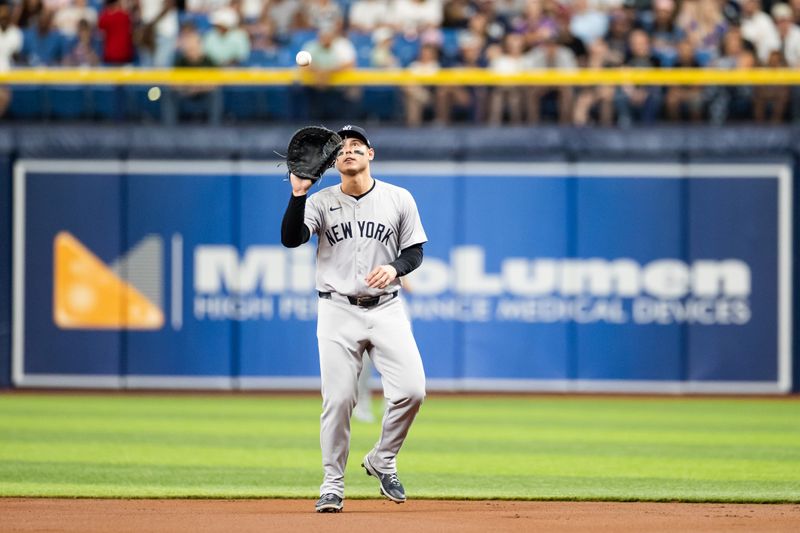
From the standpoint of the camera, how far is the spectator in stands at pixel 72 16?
55.9ft

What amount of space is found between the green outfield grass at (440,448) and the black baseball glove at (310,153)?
207cm

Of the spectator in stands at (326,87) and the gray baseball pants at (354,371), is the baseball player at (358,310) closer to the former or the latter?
the gray baseball pants at (354,371)

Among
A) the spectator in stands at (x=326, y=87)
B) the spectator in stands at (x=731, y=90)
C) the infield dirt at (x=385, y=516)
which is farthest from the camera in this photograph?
the spectator in stands at (x=731, y=90)

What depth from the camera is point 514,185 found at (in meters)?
16.6

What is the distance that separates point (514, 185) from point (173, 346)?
4.43 meters

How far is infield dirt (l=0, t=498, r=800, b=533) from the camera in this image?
262 inches

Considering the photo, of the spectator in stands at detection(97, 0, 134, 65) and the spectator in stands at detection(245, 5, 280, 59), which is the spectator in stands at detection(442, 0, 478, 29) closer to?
the spectator in stands at detection(245, 5, 280, 59)

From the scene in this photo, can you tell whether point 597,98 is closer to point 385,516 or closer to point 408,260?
point 408,260

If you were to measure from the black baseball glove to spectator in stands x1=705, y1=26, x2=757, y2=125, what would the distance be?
9766mm

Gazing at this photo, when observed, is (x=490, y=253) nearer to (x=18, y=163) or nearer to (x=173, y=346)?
(x=173, y=346)

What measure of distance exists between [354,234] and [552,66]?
937 centimetres

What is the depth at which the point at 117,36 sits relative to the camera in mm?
16578

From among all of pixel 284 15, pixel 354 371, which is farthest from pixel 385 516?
pixel 284 15

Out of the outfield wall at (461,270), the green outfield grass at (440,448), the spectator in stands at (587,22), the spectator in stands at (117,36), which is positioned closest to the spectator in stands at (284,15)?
the outfield wall at (461,270)
